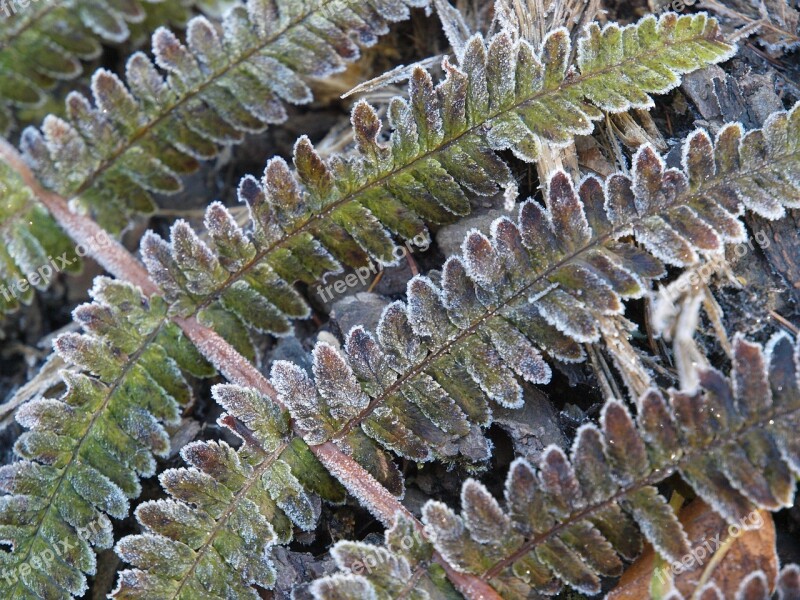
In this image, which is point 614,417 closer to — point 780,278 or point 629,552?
point 629,552

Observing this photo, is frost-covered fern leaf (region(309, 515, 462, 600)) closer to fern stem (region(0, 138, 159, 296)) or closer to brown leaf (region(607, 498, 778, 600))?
brown leaf (region(607, 498, 778, 600))

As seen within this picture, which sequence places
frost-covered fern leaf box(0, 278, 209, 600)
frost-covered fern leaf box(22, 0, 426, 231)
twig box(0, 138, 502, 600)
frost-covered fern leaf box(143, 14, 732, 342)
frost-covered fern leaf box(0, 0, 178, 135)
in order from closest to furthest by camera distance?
twig box(0, 138, 502, 600) → frost-covered fern leaf box(0, 278, 209, 600) → frost-covered fern leaf box(143, 14, 732, 342) → frost-covered fern leaf box(22, 0, 426, 231) → frost-covered fern leaf box(0, 0, 178, 135)

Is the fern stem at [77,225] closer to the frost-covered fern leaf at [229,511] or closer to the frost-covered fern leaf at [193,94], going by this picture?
the frost-covered fern leaf at [193,94]

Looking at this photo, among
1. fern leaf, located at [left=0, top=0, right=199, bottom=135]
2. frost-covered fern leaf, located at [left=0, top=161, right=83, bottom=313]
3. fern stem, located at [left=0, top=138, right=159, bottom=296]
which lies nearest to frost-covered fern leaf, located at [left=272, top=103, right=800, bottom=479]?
fern stem, located at [left=0, top=138, right=159, bottom=296]

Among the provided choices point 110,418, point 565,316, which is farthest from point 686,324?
point 110,418

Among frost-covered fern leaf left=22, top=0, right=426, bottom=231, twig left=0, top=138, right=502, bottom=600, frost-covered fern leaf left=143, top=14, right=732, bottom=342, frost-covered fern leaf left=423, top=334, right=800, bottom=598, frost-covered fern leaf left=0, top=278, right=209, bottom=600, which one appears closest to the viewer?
frost-covered fern leaf left=423, top=334, right=800, bottom=598

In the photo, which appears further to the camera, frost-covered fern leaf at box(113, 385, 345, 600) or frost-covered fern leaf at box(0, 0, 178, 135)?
frost-covered fern leaf at box(0, 0, 178, 135)

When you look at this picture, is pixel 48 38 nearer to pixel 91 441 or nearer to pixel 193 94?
pixel 193 94
